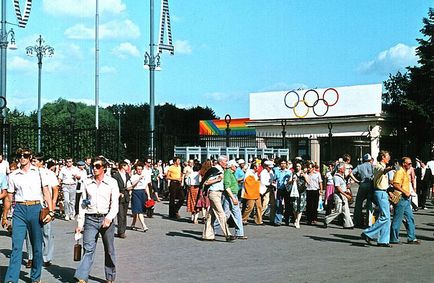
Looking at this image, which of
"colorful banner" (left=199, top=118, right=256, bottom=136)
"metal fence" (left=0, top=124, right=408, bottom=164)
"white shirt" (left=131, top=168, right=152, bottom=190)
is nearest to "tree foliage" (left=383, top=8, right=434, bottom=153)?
"metal fence" (left=0, top=124, right=408, bottom=164)

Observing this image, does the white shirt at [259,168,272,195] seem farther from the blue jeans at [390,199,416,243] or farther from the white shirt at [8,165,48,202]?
the white shirt at [8,165,48,202]

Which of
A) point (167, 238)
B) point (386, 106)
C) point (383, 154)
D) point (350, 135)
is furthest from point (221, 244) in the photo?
point (386, 106)

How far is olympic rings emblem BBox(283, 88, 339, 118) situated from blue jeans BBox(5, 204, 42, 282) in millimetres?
39152

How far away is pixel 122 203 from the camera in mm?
15508

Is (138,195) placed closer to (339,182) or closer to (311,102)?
(339,182)

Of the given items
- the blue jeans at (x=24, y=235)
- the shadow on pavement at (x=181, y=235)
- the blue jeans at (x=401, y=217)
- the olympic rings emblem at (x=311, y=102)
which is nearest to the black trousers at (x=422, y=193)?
the blue jeans at (x=401, y=217)

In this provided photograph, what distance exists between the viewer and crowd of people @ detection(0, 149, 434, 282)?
363 inches

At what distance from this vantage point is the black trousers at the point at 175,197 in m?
20.1

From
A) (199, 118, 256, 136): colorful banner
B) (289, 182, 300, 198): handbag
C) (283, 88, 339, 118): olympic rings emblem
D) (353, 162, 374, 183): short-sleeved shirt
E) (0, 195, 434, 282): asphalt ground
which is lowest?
(0, 195, 434, 282): asphalt ground

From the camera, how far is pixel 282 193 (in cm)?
1791

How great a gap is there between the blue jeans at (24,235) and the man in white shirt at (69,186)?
10.2 metres

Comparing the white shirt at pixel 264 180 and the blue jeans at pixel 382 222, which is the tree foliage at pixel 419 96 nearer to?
the white shirt at pixel 264 180


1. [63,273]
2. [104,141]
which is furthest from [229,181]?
[104,141]

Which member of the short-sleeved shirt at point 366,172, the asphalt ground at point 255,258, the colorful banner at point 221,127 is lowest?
the asphalt ground at point 255,258
